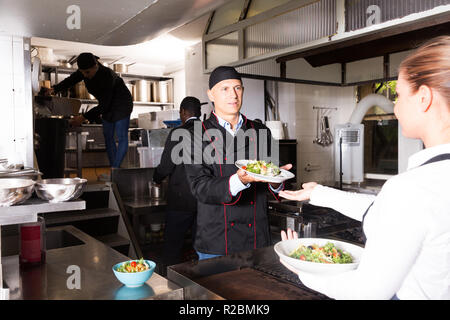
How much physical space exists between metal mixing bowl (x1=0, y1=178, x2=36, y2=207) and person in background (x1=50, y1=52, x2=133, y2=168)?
3150 millimetres

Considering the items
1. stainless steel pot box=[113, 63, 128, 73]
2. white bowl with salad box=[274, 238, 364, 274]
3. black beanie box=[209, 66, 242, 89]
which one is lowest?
white bowl with salad box=[274, 238, 364, 274]

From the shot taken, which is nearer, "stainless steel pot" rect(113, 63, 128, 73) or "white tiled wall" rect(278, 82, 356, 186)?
"white tiled wall" rect(278, 82, 356, 186)

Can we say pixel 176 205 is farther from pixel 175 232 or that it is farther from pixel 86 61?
pixel 86 61

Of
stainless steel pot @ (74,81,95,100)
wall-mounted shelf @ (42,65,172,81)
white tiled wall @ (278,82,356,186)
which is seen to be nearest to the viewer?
white tiled wall @ (278,82,356,186)

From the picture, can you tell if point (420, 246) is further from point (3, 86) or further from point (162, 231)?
point (162, 231)

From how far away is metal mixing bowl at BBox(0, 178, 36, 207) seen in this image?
1.18 metres

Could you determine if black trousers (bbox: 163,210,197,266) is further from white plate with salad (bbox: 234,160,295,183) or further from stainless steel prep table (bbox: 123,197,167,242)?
white plate with salad (bbox: 234,160,295,183)

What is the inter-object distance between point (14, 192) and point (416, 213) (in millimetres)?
1117

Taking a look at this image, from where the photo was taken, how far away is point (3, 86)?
285cm

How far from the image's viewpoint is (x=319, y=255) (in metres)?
1.30

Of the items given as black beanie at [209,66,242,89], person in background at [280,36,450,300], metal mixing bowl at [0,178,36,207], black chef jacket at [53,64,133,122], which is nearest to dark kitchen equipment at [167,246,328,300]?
person in background at [280,36,450,300]

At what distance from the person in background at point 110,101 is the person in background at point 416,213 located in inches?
149

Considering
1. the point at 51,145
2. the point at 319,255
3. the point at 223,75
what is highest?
the point at 223,75

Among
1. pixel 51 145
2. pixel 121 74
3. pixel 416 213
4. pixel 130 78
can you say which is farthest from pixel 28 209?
pixel 130 78
